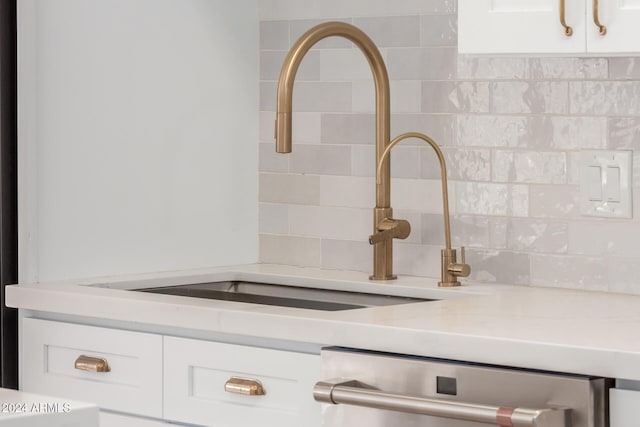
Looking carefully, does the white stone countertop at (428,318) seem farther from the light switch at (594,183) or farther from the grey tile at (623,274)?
the light switch at (594,183)

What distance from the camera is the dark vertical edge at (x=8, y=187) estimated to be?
2471 mm

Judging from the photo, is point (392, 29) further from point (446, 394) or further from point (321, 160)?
point (446, 394)

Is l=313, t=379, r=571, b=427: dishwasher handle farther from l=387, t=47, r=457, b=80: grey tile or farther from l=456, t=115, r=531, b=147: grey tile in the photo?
l=387, t=47, r=457, b=80: grey tile

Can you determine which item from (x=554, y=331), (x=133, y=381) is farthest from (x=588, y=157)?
(x=133, y=381)

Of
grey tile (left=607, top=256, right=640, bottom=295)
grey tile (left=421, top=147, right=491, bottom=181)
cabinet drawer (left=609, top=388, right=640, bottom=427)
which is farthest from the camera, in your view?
grey tile (left=421, top=147, right=491, bottom=181)

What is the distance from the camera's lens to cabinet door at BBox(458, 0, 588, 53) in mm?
2016

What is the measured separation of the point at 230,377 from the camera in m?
2.08

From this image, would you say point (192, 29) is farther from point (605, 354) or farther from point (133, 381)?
point (605, 354)

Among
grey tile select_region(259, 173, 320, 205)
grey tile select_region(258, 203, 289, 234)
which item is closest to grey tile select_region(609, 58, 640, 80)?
grey tile select_region(259, 173, 320, 205)

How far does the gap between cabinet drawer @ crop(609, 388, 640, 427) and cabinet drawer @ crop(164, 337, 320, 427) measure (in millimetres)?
515

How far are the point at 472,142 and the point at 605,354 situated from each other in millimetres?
947

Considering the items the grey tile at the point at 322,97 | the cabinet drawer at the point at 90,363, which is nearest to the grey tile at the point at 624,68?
the grey tile at the point at 322,97

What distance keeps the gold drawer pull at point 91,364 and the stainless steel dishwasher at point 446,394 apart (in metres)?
0.55

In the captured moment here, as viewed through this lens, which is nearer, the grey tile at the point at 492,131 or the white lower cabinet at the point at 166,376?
the white lower cabinet at the point at 166,376
